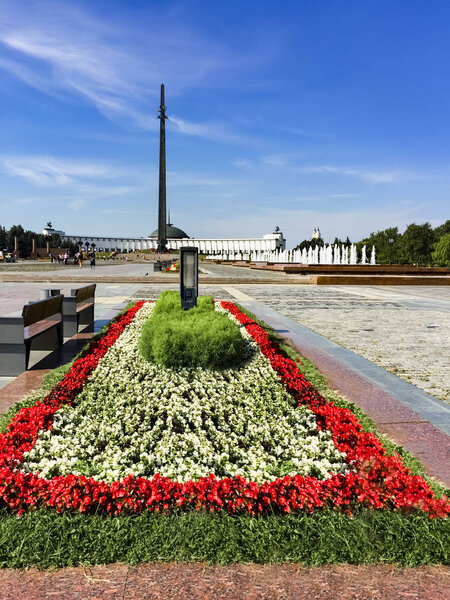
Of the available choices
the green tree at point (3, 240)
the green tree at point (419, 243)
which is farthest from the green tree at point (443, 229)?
the green tree at point (3, 240)

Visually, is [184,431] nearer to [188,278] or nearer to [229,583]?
[229,583]

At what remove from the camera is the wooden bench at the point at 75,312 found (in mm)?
8172

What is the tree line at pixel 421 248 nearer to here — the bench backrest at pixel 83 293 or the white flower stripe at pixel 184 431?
the bench backrest at pixel 83 293

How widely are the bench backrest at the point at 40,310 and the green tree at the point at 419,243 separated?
207ft

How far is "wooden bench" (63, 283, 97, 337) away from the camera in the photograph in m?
8.17

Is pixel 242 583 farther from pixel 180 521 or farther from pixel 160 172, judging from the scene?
pixel 160 172

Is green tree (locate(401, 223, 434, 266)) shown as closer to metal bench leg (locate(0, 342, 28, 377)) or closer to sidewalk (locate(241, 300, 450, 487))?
sidewalk (locate(241, 300, 450, 487))

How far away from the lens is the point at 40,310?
20.6ft

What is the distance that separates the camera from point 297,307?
44.8ft

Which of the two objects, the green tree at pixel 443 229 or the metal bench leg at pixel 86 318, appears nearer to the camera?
the metal bench leg at pixel 86 318

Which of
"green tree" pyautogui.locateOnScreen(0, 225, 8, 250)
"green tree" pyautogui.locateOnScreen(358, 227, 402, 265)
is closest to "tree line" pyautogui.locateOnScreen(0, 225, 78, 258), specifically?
"green tree" pyautogui.locateOnScreen(0, 225, 8, 250)

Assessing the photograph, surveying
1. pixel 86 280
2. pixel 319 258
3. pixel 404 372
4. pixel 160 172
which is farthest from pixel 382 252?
pixel 404 372

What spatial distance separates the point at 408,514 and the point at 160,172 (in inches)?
2616

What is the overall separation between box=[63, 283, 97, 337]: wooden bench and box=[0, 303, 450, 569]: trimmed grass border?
19.1 ft
